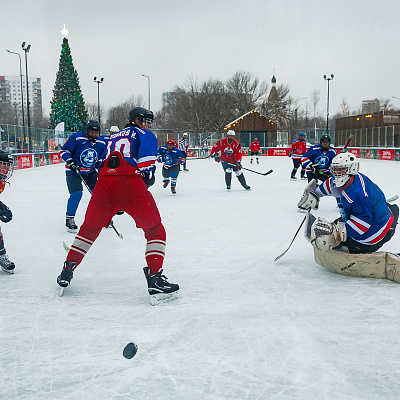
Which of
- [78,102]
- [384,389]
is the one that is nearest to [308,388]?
[384,389]

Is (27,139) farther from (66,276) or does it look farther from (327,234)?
(327,234)

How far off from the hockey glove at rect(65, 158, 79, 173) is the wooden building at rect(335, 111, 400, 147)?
75.0ft

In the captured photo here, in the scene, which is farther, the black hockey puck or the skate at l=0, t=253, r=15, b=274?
the skate at l=0, t=253, r=15, b=274

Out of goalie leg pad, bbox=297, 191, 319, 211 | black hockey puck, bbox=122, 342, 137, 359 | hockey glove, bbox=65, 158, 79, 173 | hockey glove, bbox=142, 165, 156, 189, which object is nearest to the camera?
black hockey puck, bbox=122, 342, 137, 359

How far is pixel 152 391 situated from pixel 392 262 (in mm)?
2339

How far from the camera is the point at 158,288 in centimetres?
314

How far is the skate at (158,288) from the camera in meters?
3.13

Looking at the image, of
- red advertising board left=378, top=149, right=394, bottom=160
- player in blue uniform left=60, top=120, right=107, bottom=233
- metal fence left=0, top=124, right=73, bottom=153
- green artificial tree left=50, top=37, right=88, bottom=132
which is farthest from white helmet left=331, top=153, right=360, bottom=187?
green artificial tree left=50, top=37, right=88, bottom=132

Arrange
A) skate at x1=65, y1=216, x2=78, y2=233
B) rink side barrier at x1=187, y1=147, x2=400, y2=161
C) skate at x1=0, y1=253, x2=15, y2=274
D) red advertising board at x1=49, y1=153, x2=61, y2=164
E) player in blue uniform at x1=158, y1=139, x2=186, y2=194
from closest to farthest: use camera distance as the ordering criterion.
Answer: skate at x1=0, y1=253, x2=15, y2=274 < skate at x1=65, y1=216, x2=78, y2=233 < player in blue uniform at x1=158, y1=139, x2=186, y2=194 < red advertising board at x1=49, y1=153, x2=61, y2=164 < rink side barrier at x1=187, y1=147, x2=400, y2=161

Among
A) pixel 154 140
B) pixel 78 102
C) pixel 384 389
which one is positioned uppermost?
pixel 78 102

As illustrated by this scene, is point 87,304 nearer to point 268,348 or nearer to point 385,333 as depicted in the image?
point 268,348

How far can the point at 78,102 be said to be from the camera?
33.8 metres

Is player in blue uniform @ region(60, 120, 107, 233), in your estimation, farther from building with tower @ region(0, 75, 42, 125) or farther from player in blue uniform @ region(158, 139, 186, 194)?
building with tower @ region(0, 75, 42, 125)

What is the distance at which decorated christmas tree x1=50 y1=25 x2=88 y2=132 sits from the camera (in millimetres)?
33250
